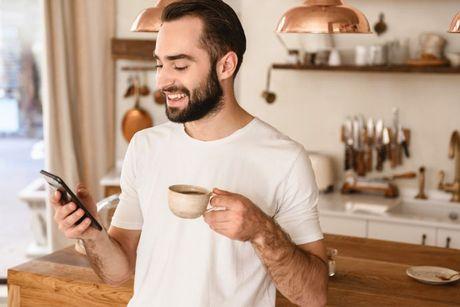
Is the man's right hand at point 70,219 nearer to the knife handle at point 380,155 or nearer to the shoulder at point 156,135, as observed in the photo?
the shoulder at point 156,135

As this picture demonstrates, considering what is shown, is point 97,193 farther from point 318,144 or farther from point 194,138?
point 194,138

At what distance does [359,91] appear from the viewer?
498cm

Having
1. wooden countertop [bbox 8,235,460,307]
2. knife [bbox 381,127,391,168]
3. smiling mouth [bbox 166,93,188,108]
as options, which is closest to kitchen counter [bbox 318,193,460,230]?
knife [bbox 381,127,391,168]

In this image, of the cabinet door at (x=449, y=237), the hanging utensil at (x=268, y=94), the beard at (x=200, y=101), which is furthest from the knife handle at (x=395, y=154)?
the beard at (x=200, y=101)

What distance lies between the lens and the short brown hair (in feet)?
6.65

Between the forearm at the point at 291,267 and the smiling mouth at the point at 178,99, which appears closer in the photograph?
the forearm at the point at 291,267

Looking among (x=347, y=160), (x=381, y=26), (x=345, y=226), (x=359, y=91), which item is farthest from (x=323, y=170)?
(x=381, y=26)

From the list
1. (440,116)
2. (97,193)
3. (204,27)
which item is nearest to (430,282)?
(204,27)

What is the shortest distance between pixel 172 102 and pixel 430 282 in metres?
1.27

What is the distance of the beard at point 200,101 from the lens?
1975mm

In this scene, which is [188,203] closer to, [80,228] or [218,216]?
[218,216]

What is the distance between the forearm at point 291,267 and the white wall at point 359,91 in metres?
3.06

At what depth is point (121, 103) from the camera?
563 cm

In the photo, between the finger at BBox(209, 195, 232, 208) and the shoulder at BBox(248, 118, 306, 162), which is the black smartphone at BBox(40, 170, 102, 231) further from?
the shoulder at BBox(248, 118, 306, 162)
